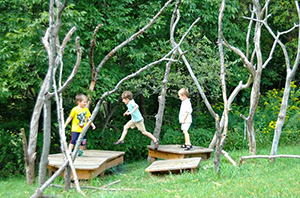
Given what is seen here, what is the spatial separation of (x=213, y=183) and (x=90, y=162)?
2735 mm

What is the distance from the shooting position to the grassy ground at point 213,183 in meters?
5.26

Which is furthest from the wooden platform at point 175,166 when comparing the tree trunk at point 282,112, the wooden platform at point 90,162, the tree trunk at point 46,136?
the tree trunk at point 46,136

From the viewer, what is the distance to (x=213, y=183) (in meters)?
6.05

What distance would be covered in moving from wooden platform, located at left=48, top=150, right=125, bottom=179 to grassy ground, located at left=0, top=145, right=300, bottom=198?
0.66ft

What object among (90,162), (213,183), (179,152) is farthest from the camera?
(179,152)

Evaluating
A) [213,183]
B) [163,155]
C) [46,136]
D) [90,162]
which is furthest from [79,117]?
[213,183]

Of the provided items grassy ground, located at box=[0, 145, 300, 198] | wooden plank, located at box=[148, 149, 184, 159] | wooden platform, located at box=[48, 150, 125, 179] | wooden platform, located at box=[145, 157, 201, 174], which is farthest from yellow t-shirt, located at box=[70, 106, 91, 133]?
wooden plank, located at box=[148, 149, 184, 159]

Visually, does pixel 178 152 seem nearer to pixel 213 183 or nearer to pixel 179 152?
pixel 179 152

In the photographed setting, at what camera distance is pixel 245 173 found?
262 inches

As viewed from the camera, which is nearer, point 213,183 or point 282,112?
point 213,183

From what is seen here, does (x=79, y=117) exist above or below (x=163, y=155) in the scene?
above

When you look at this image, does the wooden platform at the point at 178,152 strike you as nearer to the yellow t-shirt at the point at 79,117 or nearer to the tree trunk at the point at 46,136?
the yellow t-shirt at the point at 79,117

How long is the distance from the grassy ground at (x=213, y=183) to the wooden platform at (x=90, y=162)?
20cm

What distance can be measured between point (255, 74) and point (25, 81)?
521 centimetres
